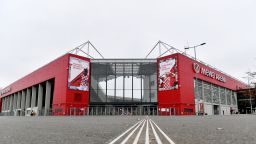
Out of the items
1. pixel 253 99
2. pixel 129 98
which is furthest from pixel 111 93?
pixel 253 99

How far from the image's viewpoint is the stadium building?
4572cm

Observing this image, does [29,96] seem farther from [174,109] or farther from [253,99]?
[253,99]

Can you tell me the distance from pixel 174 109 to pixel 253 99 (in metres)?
42.3

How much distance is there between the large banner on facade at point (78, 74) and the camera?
46375mm

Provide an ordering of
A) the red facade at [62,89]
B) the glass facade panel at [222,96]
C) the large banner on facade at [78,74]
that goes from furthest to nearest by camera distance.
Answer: the glass facade panel at [222,96]
the large banner on facade at [78,74]
the red facade at [62,89]

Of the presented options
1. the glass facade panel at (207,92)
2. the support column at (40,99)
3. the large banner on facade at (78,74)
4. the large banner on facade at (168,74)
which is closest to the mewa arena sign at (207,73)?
the glass facade panel at (207,92)

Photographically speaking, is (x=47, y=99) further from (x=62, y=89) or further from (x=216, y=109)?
(x=216, y=109)

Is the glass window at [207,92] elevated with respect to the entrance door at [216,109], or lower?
elevated

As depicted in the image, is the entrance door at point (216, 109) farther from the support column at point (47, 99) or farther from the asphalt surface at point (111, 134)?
the asphalt surface at point (111, 134)

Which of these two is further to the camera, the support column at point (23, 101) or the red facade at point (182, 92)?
the support column at point (23, 101)

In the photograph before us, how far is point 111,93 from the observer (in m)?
51.1

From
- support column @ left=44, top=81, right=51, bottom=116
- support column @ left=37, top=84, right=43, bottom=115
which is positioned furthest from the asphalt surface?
support column @ left=37, top=84, right=43, bottom=115

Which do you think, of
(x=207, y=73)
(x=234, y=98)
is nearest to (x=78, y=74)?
(x=207, y=73)

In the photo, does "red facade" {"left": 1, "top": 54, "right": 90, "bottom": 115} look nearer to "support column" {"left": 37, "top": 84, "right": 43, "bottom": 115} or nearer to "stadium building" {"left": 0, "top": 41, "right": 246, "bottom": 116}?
"stadium building" {"left": 0, "top": 41, "right": 246, "bottom": 116}
